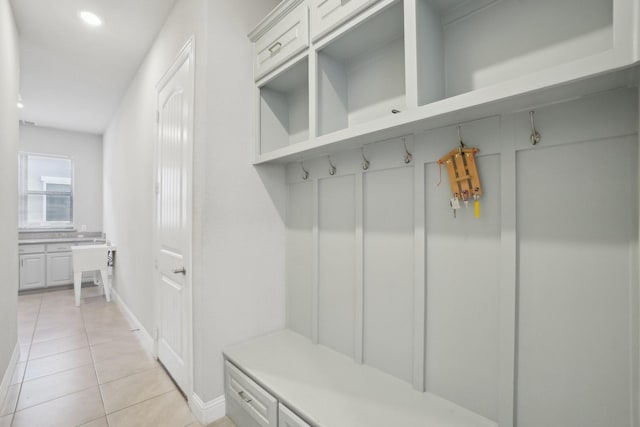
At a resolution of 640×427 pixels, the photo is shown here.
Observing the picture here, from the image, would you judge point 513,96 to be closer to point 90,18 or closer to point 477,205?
point 477,205

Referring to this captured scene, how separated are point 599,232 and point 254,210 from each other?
1.68m

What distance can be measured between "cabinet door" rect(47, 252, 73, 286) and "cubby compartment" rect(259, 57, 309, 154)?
5.23m

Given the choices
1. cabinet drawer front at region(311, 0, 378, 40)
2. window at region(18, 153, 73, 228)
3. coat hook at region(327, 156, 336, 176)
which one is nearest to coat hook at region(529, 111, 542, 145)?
cabinet drawer front at region(311, 0, 378, 40)

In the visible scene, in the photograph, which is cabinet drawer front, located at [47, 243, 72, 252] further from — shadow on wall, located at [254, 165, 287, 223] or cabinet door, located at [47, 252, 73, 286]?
shadow on wall, located at [254, 165, 287, 223]

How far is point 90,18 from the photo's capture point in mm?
2408

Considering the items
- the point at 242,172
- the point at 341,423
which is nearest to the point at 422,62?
the point at 242,172

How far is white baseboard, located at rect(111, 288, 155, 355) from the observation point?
2.72m

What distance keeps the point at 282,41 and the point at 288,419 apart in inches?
76.4

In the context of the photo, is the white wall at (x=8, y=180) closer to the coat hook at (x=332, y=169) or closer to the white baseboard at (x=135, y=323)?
the white baseboard at (x=135, y=323)

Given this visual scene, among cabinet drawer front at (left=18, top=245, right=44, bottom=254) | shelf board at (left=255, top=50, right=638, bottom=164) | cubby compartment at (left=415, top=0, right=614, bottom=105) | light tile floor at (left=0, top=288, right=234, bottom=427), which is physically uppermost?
cubby compartment at (left=415, top=0, right=614, bottom=105)

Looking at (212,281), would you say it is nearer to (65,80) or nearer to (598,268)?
(598,268)

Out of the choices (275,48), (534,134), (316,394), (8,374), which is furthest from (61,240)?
(534,134)

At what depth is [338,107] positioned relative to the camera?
5.36 feet

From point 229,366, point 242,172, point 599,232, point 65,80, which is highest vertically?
point 65,80
